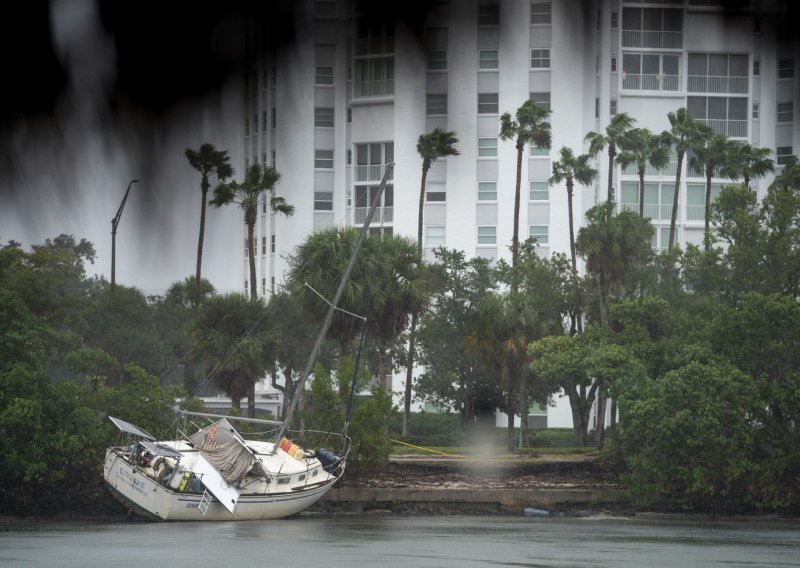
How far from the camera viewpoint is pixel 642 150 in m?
102

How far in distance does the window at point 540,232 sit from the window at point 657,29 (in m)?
15.8

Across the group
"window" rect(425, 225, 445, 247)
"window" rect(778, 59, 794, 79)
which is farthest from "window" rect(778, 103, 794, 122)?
"window" rect(425, 225, 445, 247)

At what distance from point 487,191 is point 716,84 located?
65.0 feet

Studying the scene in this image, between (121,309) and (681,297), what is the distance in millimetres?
37297

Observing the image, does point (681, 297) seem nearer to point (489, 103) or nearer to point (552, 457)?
point (552, 457)

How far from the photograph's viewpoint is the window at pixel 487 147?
110 meters

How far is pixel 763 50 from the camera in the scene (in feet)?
373

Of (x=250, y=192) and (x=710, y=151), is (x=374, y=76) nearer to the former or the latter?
(x=250, y=192)

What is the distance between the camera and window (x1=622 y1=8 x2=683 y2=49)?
11281 cm

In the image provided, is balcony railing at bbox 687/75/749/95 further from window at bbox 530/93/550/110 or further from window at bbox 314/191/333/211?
window at bbox 314/191/333/211

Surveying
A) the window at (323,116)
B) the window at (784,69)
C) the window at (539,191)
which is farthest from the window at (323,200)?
the window at (784,69)

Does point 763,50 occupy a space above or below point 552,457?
above

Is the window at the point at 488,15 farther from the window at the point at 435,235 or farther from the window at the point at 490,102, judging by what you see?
the window at the point at 435,235

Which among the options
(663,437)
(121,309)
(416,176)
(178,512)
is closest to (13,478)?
(178,512)
